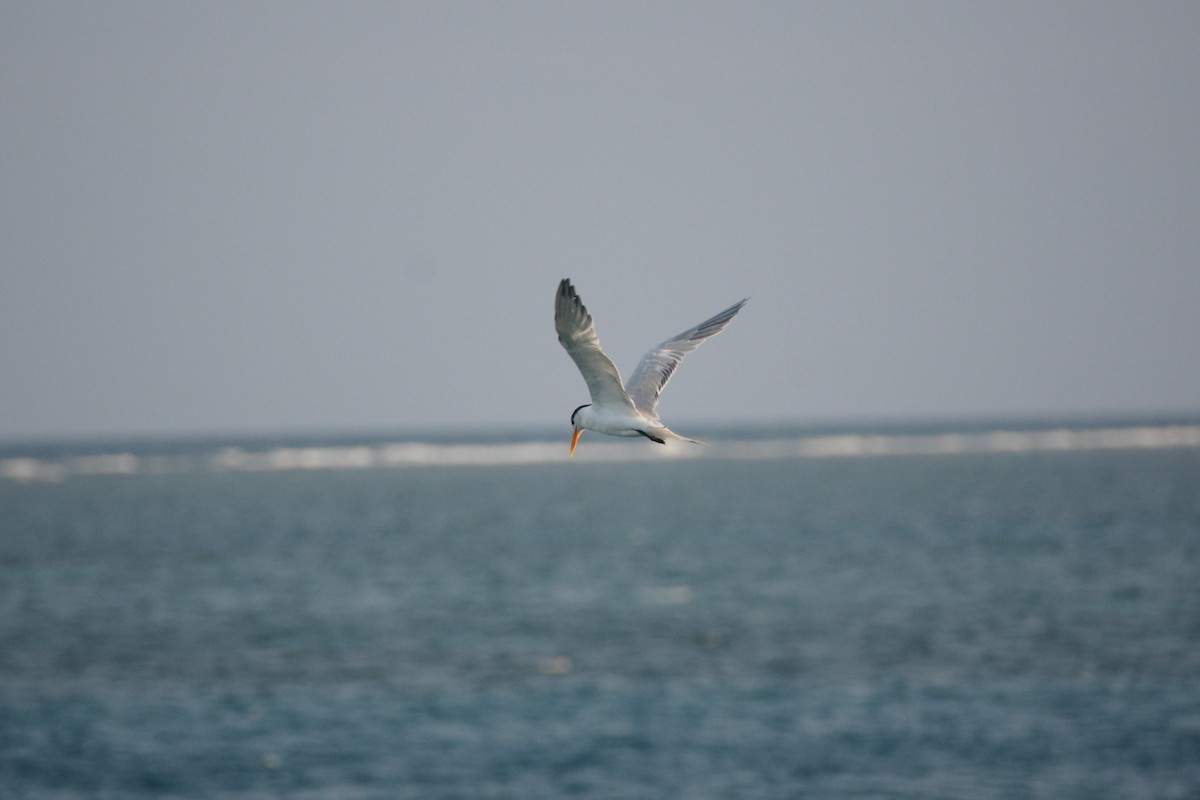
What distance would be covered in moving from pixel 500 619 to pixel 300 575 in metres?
24.5

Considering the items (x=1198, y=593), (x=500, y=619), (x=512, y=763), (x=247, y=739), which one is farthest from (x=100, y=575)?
(x=1198, y=593)

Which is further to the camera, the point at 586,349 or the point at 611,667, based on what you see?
the point at 611,667

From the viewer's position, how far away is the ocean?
3412 cm

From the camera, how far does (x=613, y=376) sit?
13.7 metres

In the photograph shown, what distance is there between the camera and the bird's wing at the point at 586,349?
13.1 m

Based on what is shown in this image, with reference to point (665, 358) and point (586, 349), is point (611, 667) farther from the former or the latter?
point (586, 349)

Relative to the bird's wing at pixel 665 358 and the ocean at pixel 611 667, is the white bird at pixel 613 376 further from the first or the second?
the ocean at pixel 611 667

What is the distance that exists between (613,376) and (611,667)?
1348 inches

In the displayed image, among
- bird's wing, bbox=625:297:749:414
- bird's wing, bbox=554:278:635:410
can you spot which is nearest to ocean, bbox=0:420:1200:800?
bird's wing, bbox=625:297:749:414

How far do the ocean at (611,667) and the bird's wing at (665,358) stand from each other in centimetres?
1885

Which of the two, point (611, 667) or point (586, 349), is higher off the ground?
point (586, 349)

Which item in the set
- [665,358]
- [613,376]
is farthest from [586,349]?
[665,358]

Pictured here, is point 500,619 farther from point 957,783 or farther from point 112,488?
point 112,488

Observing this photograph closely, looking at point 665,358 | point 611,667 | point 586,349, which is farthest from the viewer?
point 611,667
